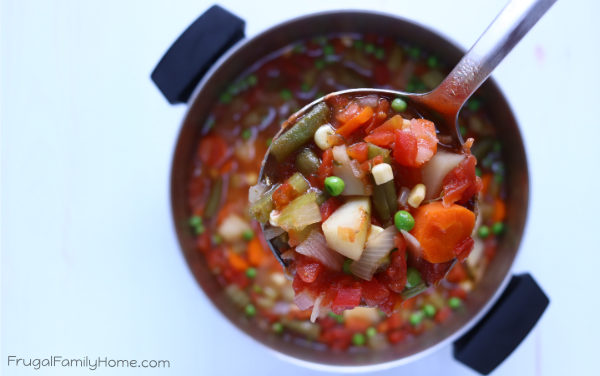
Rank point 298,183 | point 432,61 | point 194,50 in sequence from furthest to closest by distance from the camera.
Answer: point 432,61 → point 194,50 → point 298,183

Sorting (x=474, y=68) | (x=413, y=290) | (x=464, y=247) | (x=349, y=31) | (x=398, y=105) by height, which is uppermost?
(x=474, y=68)

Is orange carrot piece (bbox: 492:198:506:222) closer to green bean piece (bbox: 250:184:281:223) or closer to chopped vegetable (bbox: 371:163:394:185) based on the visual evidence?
chopped vegetable (bbox: 371:163:394:185)

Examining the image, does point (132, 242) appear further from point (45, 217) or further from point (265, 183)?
point (265, 183)

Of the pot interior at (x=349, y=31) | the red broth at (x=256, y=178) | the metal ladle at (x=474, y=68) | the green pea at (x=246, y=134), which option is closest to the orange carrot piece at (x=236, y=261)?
the red broth at (x=256, y=178)

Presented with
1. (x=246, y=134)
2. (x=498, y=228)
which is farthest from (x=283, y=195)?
(x=498, y=228)

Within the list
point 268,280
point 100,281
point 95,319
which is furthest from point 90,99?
point 268,280

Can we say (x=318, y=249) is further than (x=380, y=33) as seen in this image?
No

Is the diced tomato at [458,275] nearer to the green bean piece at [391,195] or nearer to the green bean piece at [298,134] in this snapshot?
the green bean piece at [391,195]

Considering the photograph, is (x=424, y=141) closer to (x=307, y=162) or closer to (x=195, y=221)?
(x=307, y=162)
